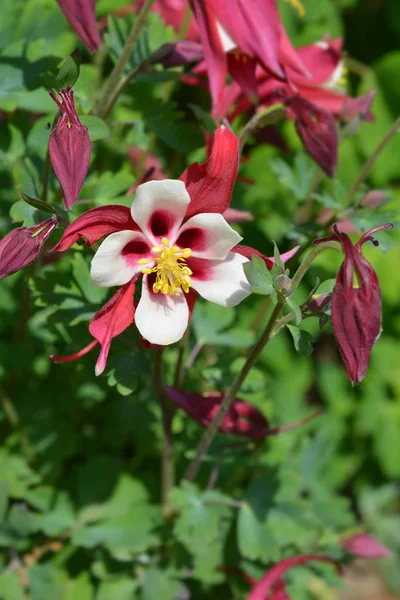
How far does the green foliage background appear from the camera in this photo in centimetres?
109

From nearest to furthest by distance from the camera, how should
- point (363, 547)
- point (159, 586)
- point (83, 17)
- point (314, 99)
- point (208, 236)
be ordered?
point (208, 236) → point (83, 17) → point (314, 99) → point (159, 586) → point (363, 547)

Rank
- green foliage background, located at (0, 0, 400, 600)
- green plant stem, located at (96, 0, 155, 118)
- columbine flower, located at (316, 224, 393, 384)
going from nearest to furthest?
1. columbine flower, located at (316, 224, 393, 384)
2. green plant stem, located at (96, 0, 155, 118)
3. green foliage background, located at (0, 0, 400, 600)

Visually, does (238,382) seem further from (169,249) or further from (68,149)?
(68,149)

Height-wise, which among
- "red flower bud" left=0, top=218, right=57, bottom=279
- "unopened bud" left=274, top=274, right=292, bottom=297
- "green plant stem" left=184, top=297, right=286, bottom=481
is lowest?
"green plant stem" left=184, top=297, right=286, bottom=481

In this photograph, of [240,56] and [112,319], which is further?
[240,56]

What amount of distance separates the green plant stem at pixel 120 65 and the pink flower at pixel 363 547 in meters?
0.98

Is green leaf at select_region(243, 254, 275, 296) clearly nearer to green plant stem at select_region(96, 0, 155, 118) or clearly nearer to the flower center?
the flower center

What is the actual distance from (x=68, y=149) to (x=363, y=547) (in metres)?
1.04

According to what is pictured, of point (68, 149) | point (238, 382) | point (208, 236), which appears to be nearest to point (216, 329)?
point (238, 382)

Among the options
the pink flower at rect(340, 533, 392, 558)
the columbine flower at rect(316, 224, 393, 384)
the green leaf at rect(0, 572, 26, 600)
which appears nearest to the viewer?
the columbine flower at rect(316, 224, 393, 384)

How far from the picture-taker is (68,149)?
0.78 metres

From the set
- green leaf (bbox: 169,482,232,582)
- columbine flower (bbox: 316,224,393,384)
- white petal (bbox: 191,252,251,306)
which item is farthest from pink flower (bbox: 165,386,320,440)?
columbine flower (bbox: 316,224,393,384)

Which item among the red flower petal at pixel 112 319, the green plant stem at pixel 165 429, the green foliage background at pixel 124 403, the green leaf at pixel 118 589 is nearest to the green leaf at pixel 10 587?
the green foliage background at pixel 124 403

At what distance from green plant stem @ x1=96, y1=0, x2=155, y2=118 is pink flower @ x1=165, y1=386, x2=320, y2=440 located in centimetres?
43
